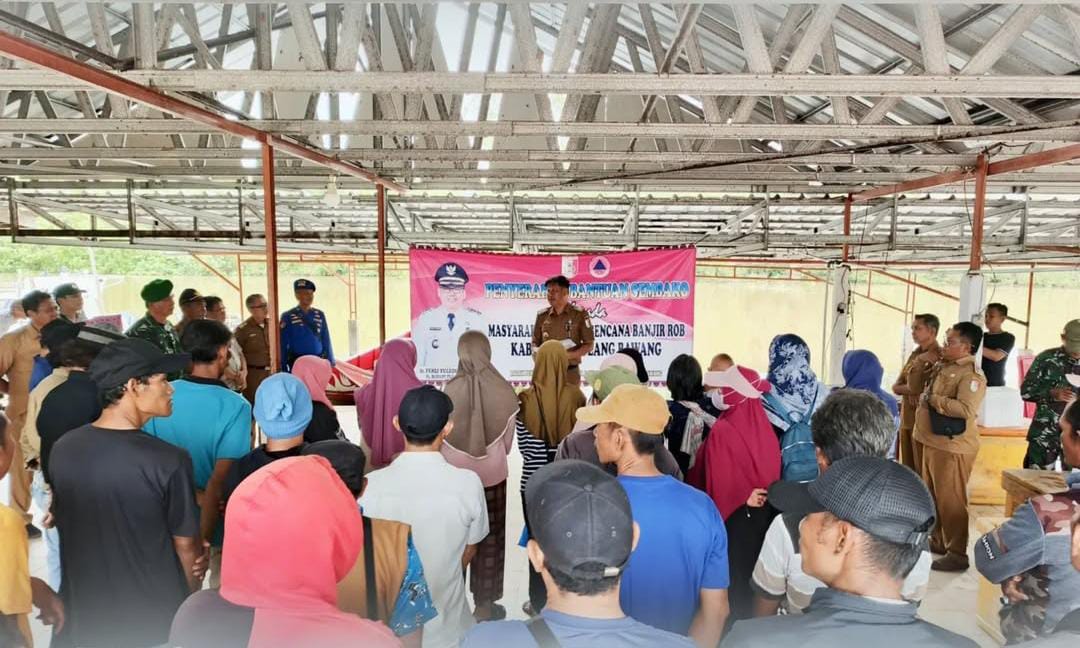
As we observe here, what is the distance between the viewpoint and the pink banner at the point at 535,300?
7.27 m

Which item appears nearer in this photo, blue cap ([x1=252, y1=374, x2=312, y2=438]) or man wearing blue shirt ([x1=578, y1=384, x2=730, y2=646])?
man wearing blue shirt ([x1=578, y1=384, x2=730, y2=646])

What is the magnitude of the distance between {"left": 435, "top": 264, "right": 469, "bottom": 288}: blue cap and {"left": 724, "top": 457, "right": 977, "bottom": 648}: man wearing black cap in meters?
6.20

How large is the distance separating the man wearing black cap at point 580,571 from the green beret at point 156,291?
4738 mm

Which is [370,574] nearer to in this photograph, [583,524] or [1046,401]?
[583,524]

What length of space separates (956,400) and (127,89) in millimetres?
5355

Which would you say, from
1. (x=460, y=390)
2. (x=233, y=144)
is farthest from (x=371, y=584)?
(x=233, y=144)

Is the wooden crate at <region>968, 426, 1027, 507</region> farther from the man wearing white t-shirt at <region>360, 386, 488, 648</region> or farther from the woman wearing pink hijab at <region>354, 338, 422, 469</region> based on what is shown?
the man wearing white t-shirt at <region>360, 386, 488, 648</region>

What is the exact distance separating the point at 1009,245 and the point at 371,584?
988cm

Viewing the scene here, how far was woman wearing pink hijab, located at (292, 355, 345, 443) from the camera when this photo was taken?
3.19m

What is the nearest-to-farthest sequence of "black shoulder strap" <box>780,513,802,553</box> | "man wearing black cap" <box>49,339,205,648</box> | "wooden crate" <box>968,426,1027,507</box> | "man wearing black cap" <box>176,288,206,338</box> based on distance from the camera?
"black shoulder strap" <box>780,513,802,553</box> < "man wearing black cap" <box>49,339,205,648</box> < "man wearing black cap" <box>176,288,206,338</box> < "wooden crate" <box>968,426,1027,507</box>

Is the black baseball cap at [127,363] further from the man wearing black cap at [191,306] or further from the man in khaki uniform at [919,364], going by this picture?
the man in khaki uniform at [919,364]

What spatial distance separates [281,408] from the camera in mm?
2297

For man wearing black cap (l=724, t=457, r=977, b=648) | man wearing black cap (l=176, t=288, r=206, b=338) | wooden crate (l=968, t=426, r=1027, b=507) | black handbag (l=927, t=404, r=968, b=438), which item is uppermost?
man wearing black cap (l=176, t=288, r=206, b=338)

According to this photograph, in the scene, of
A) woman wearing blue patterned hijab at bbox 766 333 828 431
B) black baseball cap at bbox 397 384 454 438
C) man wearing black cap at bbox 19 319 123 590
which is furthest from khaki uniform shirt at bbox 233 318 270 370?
woman wearing blue patterned hijab at bbox 766 333 828 431
